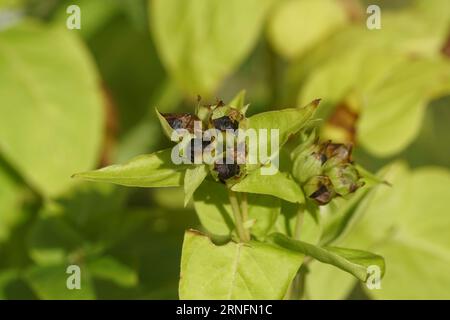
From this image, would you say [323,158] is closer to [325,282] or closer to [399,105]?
[325,282]

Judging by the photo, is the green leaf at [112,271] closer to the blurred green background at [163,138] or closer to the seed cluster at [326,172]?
the blurred green background at [163,138]

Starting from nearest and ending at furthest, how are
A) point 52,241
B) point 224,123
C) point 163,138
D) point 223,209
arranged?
point 224,123 → point 223,209 → point 52,241 → point 163,138

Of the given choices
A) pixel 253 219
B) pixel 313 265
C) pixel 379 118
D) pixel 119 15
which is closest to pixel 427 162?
pixel 379 118

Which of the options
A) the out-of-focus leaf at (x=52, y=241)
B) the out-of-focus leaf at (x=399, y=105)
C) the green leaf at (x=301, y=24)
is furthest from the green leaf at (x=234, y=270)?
the green leaf at (x=301, y=24)

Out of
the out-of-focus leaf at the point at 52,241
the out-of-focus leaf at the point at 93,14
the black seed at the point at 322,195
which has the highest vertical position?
the out-of-focus leaf at the point at 93,14

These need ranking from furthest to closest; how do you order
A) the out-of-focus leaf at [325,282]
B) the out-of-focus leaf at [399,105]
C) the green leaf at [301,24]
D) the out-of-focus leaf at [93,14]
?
the out-of-focus leaf at [93,14] < the green leaf at [301,24] < the out-of-focus leaf at [399,105] < the out-of-focus leaf at [325,282]

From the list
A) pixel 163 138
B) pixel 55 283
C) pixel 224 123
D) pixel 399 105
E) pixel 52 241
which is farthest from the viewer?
pixel 163 138

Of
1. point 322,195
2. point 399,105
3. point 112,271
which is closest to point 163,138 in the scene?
point 399,105
